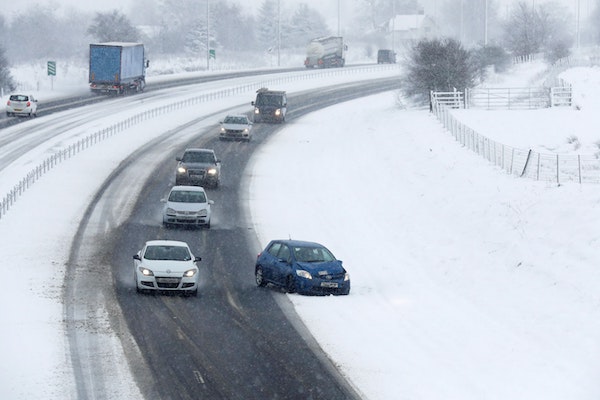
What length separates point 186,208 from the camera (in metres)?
41.3

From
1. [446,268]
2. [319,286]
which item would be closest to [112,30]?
[446,268]

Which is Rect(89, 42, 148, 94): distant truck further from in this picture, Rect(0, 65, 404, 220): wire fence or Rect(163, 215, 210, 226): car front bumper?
Rect(163, 215, 210, 226): car front bumper

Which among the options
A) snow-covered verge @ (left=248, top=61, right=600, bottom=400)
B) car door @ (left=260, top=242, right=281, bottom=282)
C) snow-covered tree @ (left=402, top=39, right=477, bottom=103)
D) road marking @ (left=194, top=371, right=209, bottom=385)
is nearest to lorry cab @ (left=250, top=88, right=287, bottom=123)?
snow-covered tree @ (left=402, top=39, right=477, bottom=103)

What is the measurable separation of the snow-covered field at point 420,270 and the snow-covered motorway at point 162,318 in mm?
661

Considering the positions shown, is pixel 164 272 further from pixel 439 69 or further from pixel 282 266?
pixel 439 69

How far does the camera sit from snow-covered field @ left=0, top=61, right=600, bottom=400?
2484cm

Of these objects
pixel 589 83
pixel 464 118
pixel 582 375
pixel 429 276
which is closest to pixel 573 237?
pixel 429 276

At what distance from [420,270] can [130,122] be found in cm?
3955

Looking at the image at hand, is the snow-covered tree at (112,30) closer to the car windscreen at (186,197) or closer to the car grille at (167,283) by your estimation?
the car windscreen at (186,197)

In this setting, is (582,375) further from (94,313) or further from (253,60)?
(253,60)

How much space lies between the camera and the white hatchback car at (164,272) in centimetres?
3041

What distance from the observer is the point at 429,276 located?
36.2 m

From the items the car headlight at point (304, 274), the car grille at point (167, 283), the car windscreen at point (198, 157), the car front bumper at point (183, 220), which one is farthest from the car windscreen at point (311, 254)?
the car windscreen at point (198, 157)

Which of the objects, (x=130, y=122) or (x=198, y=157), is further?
(x=130, y=122)
